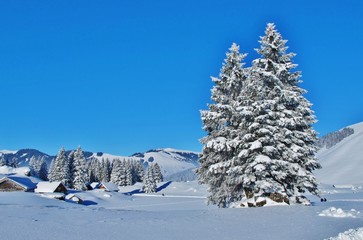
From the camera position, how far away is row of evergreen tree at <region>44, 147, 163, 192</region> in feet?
310

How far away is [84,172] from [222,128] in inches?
3206

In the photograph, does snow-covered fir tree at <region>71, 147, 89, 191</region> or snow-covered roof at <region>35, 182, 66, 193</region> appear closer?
snow-covered roof at <region>35, 182, 66, 193</region>

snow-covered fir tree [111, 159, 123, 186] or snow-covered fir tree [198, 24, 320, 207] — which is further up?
snow-covered fir tree [111, 159, 123, 186]

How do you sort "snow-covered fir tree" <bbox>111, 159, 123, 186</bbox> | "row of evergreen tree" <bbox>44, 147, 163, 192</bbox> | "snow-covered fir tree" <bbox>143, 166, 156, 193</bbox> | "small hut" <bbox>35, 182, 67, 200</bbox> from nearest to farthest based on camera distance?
1. "small hut" <bbox>35, 182, 67, 200</bbox>
2. "row of evergreen tree" <bbox>44, 147, 163, 192</bbox>
3. "snow-covered fir tree" <bbox>143, 166, 156, 193</bbox>
4. "snow-covered fir tree" <bbox>111, 159, 123, 186</bbox>

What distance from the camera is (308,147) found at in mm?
23500

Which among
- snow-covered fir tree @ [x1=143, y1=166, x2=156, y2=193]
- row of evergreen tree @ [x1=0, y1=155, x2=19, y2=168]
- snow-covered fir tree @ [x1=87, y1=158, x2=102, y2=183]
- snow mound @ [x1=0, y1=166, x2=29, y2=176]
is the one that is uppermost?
row of evergreen tree @ [x1=0, y1=155, x2=19, y2=168]

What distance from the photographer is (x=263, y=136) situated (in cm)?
2223

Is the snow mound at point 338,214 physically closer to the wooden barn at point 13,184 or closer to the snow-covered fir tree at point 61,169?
the wooden barn at point 13,184

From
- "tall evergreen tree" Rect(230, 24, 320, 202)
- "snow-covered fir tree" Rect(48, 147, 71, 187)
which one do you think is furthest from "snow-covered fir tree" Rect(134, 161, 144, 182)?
"tall evergreen tree" Rect(230, 24, 320, 202)

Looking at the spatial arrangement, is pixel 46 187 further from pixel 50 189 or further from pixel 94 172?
pixel 94 172

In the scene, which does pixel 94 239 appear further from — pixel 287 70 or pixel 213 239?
pixel 287 70

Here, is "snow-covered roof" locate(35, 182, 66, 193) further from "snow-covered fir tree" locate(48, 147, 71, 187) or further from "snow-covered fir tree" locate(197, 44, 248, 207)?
"snow-covered fir tree" locate(197, 44, 248, 207)

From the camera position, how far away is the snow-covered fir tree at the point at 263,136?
2173 centimetres

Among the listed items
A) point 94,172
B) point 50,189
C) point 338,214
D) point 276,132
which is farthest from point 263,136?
point 94,172
